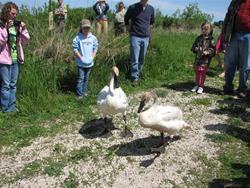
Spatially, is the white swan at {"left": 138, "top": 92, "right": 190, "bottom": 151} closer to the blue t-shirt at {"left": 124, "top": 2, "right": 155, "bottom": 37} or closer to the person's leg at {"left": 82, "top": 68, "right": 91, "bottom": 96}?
the person's leg at {"left": 82, "top": 68, "right": 91, "bottom": 96}

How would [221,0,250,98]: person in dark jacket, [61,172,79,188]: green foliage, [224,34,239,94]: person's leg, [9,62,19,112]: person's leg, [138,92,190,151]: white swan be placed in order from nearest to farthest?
[61,172,79,188]: green foliage < [138,92,190,151]: white swan < [9,62,19,112]: person's leg < [221,0,250,98]: person in dark jacket < [224,34,239,94]: person's leg

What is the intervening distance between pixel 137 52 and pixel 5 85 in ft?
10.4

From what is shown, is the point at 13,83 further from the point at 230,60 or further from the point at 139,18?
the point at 230,60

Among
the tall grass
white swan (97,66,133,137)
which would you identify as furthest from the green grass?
white swan (97,66,133,137)

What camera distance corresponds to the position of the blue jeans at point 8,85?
682 cm

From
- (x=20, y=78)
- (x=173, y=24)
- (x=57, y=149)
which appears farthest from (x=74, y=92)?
(x=173, y=24)

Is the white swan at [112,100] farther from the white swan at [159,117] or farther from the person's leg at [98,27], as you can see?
the person's leg at [98,27]

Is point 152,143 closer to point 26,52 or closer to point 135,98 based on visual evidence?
point 135,98

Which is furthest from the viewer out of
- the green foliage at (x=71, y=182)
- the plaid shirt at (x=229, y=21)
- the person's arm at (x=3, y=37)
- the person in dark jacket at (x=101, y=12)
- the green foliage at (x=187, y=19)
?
the green foliage at (x=187, y=19)

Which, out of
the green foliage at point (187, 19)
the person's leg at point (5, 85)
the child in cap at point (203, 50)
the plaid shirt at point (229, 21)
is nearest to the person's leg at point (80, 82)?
the person's leg at point (5, 85)

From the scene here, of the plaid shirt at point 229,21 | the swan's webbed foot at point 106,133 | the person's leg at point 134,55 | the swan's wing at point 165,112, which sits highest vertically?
the plaid shirt at point 229,21

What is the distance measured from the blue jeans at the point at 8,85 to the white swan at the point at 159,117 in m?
2.57

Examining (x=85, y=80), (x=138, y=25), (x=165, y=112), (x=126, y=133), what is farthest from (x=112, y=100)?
(x=138, y=25)

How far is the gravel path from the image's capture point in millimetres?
5078
